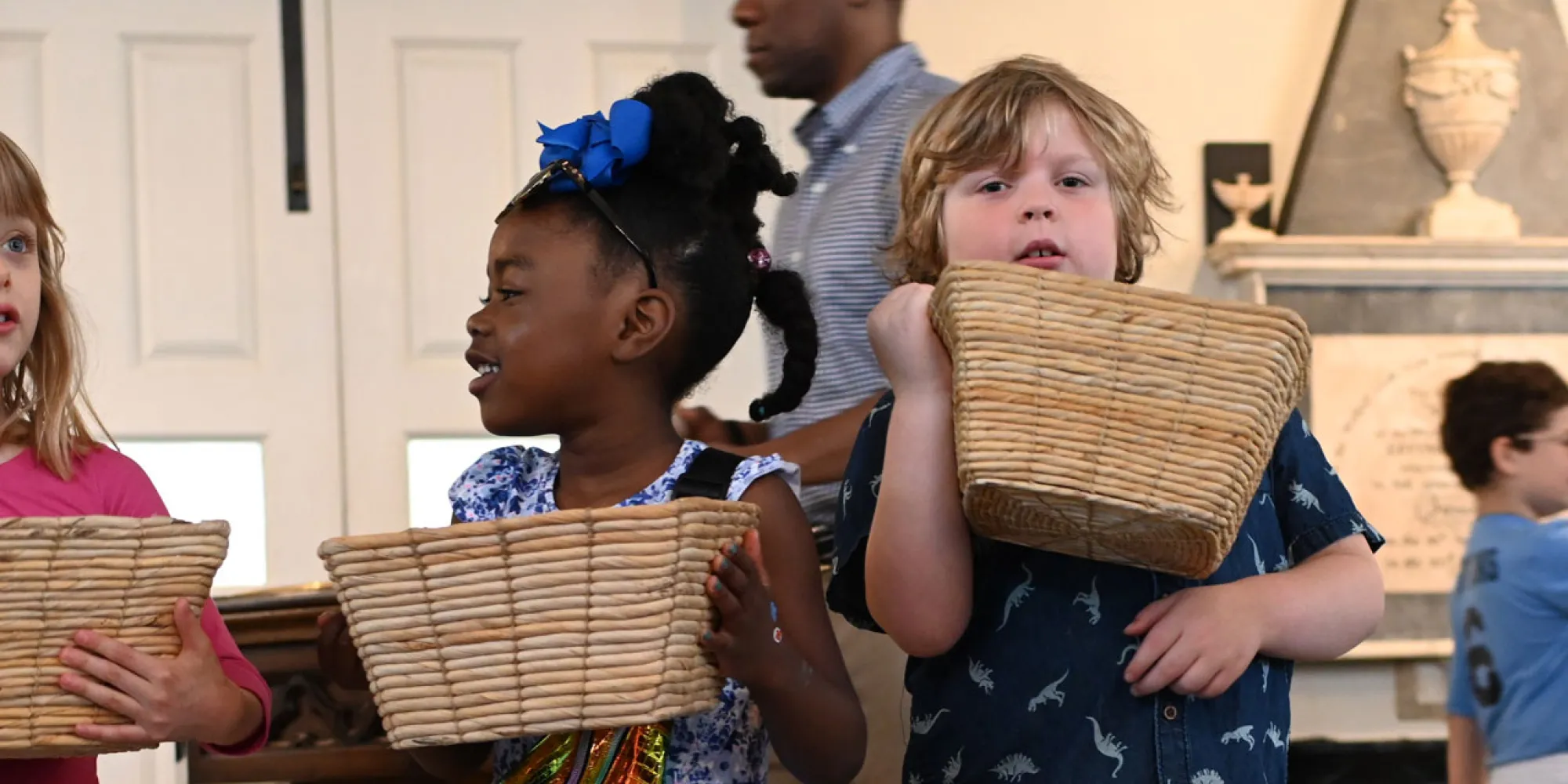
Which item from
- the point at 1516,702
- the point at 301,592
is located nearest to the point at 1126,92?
the point at 1516,702

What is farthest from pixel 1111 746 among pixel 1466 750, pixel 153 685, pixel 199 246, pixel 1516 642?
pixel 199 246

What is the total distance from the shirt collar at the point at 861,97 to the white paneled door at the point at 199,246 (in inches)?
84.8

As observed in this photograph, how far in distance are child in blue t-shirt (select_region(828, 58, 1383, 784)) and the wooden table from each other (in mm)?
732

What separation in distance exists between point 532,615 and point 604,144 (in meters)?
0.55

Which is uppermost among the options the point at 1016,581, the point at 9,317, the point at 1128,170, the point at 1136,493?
the point at 1128,170

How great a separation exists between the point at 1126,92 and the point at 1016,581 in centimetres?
315

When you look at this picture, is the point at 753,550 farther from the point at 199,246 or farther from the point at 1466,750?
the point at 199,246

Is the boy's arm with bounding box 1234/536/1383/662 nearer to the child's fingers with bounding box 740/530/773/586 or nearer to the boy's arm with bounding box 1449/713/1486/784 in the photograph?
the child's fingers with bounding box 740/530/773/586

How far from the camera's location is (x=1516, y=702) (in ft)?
8.70

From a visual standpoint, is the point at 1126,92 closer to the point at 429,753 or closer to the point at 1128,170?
the point at 1128,170

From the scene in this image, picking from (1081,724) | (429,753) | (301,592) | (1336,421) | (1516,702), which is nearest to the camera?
(1081,724)

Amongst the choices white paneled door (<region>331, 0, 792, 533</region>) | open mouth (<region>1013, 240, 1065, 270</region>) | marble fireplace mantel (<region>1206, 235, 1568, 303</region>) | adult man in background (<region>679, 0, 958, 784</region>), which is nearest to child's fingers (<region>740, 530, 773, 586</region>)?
open mouth (<region>1013, 240, 1065, 270</region>)

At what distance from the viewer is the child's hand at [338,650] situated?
1.38 m

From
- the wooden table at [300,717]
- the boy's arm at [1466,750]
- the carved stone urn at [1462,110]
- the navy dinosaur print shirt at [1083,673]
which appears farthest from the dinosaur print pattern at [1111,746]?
the carved stone urn at [1462,110]
